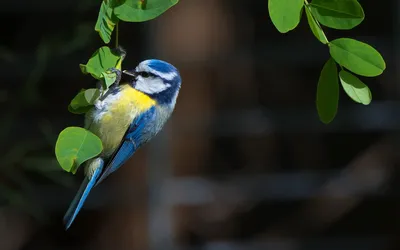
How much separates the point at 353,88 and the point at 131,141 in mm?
347

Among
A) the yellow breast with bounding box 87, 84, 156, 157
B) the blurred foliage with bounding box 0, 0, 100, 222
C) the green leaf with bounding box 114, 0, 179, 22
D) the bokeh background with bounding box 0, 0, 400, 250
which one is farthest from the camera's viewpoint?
the bokeh background with bounding box 0, 0, 400, 250

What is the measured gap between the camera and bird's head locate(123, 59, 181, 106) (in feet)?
3.00

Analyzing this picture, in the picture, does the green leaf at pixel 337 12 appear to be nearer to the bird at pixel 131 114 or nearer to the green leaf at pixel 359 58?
the green leaf at pixel 359 58

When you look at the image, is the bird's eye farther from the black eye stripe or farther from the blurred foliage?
the blurred foliage

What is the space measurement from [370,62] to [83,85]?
1853 millimetres

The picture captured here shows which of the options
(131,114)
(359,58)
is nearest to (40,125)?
(131,114)

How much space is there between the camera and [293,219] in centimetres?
280

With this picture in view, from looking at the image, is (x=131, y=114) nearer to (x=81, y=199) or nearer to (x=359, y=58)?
(x=81, y=199)

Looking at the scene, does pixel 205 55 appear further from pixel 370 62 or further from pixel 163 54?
pixel 370 62

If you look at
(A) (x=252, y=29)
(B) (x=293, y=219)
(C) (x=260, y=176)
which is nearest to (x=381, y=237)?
(B) (x=293, y=219)

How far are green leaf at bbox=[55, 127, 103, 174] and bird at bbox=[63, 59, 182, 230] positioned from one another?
0.20 m

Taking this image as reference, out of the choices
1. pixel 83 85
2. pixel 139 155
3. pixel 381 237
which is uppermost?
pixel 83 85

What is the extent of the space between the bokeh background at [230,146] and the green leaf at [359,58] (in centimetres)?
168

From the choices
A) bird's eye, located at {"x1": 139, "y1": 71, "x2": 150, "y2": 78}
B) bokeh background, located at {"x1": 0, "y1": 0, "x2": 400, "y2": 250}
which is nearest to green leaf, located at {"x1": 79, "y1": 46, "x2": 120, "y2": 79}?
bird's eye, located at {"x1": 139, "y1": 71, "x2": 150, "y2": 78}
